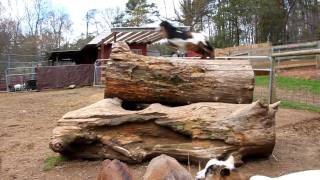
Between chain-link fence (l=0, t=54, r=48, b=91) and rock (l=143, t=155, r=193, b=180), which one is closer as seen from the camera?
rock (l=143, t=155, r=193, b=180)

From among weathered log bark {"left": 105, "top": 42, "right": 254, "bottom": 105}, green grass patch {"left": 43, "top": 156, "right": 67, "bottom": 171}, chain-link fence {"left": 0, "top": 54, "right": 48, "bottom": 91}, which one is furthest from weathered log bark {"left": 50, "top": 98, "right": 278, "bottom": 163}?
chain-link fence {"left": 0, "top": 54, "right": 48, "bottom": 91}

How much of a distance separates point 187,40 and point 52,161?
2.51 metres

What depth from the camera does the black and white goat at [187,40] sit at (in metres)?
6.76

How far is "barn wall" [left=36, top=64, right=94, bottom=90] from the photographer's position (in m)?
22.5

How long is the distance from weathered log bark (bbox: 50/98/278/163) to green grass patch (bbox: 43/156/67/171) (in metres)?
0.13

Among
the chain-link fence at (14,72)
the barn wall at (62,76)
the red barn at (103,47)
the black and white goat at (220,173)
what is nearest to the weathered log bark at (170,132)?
the black and white goat at (220,173)

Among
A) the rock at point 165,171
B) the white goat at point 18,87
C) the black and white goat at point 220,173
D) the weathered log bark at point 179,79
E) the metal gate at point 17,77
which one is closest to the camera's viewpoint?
the rock at point 165,171

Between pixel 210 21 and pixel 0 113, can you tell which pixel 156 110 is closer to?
pixel 0 113

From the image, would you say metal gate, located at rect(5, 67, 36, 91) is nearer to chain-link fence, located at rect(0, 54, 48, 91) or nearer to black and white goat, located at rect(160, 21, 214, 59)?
chain-link fence, located at rect(0, 54, 48, 91)

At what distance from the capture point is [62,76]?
22.8m

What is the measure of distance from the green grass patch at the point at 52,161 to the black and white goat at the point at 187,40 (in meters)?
2.31

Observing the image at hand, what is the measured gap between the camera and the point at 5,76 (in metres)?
23.7

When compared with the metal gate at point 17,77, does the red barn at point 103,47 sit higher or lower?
higher

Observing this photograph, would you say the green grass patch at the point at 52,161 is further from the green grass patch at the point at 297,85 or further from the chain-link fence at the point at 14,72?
the chain-link fence at the point at 14,72
